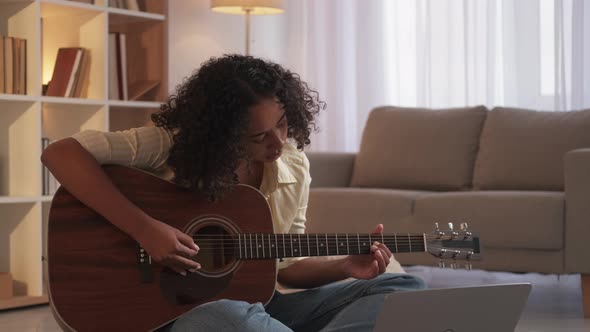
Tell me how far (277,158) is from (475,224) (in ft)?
6.41

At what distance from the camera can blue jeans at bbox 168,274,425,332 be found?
165cm

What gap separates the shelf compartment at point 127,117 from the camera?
4.21 metres

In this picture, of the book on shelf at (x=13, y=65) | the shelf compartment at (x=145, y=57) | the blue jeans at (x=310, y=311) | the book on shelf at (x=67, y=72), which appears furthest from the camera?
Result: the shelf compartment at (x=145, y=57)

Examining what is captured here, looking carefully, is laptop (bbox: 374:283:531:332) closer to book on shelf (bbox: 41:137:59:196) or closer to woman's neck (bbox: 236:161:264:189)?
woman's neck (bbox: 236:161:264:189)

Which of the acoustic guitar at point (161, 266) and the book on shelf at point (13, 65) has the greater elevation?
the book on shelf at point (13, 65)

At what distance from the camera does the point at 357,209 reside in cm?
404

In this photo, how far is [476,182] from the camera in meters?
4.24

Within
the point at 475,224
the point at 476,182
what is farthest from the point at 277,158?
the point at 476,182

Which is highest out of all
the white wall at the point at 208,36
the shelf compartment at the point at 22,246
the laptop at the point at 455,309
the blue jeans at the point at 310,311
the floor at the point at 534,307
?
the white wall at the point at 208,36

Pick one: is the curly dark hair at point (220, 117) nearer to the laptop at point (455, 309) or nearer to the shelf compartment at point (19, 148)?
the laptop at point (455, 309)

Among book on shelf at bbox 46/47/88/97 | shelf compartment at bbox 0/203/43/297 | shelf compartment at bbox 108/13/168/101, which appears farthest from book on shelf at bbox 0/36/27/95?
shelf compartment at bbox 108/13/168/101

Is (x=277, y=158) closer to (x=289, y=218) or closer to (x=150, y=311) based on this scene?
(x=289, y=218)

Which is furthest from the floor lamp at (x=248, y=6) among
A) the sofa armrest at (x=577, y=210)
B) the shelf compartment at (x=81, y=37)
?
the sofa armrest at (x=577, y=210)

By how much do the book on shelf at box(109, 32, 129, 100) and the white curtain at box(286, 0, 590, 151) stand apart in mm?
1683
